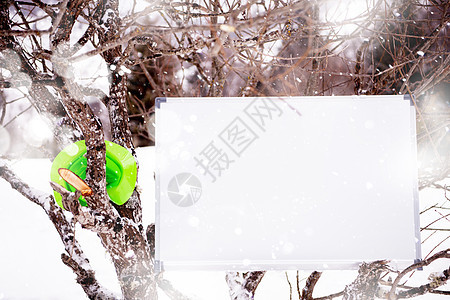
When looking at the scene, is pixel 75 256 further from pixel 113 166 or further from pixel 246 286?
pixel 246 286

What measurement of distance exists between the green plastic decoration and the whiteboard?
0.20m

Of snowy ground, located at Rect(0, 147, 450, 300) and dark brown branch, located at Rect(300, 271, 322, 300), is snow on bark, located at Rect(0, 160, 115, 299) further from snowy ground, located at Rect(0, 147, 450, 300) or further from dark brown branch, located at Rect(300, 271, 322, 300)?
snowy ground, located at Rect(0, 147, 450, 300)

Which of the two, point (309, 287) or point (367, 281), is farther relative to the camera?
point (309, 287)

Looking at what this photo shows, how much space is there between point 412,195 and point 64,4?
6.64 ft

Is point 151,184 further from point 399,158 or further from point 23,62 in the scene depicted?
point 399,158

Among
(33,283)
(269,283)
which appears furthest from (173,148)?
(33,283)

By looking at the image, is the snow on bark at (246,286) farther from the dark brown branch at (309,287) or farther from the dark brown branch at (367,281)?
the dark brown branch at (367,281)

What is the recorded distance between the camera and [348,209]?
6.02 feet

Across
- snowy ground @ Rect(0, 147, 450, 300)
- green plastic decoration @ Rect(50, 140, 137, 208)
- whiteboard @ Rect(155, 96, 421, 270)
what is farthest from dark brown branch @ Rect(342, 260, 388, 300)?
snowy ground @ Rect(0, 147, 450, 300)

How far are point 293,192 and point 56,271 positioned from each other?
4.10 metres

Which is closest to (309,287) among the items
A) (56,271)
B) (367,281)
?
(367,281)

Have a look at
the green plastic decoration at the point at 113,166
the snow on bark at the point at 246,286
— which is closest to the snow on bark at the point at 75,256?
the green plastic decoration at the point at 113,166

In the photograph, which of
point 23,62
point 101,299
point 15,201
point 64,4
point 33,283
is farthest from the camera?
point 15,201

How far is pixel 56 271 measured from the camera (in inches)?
179
